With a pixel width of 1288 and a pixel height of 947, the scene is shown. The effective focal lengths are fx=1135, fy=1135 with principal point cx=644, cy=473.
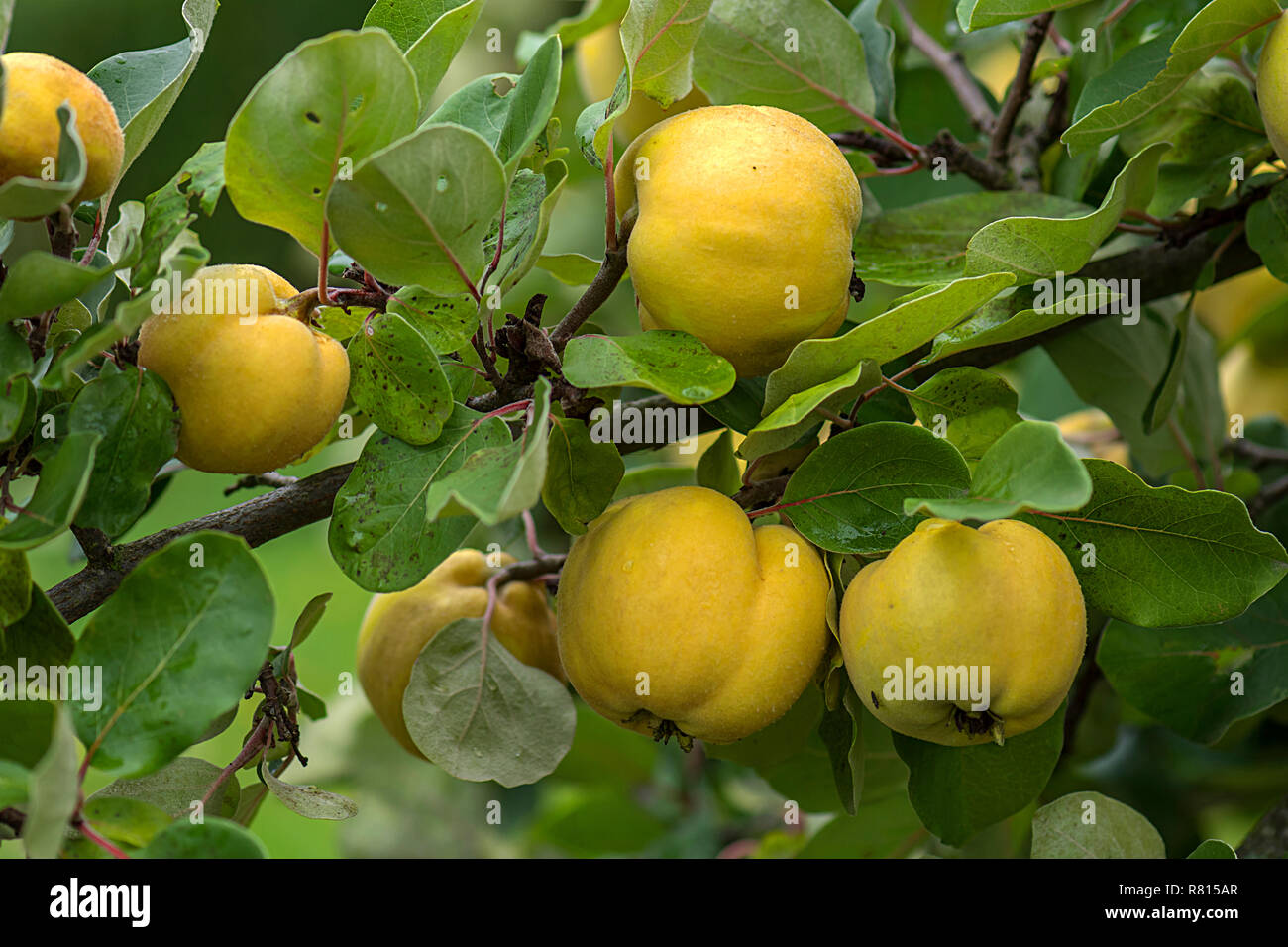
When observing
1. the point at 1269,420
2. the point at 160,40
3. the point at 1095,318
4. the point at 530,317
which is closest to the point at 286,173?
the point at 530,317

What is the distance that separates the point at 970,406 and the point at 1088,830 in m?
0.19

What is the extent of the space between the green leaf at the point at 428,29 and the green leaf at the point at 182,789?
0.28 metres

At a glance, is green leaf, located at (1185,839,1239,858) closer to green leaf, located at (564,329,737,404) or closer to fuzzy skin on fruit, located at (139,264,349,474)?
green leaf, located at (564,329,737,404)

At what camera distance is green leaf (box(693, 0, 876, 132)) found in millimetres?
559

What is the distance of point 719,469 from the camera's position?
0.50m

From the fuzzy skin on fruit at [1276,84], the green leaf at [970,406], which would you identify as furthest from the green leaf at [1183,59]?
the green leaf at [970,406]

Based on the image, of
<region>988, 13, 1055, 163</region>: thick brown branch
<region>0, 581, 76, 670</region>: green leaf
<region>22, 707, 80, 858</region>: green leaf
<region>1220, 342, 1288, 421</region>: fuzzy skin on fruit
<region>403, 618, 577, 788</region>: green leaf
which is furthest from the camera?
<region>1220, 342, 1288, 421</region>: fuzzy skin on fruit

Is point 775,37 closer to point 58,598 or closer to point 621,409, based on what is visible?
point 621,409

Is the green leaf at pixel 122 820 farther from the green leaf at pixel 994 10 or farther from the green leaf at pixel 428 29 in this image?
the green leaf at pixel 994 10

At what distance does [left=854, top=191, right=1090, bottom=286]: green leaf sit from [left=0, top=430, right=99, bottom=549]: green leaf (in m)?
0.33

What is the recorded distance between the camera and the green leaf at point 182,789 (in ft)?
1.48
